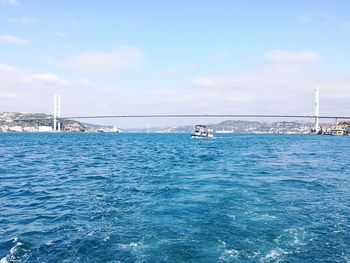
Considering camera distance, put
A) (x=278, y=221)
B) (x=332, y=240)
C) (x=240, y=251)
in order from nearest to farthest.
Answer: (x=240, y=251)
(x=332, y=240)
(x=278, y=221)

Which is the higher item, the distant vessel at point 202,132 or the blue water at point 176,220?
the distant vessel at point 202,132

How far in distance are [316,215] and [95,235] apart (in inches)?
331

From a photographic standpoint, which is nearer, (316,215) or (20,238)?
(20,238)

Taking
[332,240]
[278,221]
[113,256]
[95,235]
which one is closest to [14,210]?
[95,235]

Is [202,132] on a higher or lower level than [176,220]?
higher

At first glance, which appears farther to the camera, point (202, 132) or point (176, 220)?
point (202, 132)

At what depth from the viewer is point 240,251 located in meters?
10.3

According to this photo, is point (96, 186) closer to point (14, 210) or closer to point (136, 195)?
point (136, 195)

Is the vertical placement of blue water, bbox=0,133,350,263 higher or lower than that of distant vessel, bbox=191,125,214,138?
lower

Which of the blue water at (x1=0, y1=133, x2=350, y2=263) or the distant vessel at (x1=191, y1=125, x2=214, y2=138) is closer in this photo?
the blue water at (x1=0, y1=133, x2=350, y2=263)

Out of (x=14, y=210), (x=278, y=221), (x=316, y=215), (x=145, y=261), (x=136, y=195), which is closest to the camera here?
(x=145, y=261)

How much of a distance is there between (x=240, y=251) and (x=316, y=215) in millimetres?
5389

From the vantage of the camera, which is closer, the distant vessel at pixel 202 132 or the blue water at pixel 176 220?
the blue water at pixel 176 220

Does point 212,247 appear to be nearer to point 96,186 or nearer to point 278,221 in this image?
point 278,221
